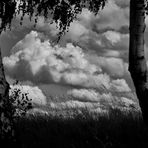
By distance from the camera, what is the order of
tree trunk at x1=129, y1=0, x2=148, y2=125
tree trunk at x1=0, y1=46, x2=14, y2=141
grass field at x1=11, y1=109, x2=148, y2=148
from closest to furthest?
tree trunk at x1=0, y1=46, x2=14, y2=141 → grass field at x1=11, y1=109, x2=148, y2=148 → tree trunk at x1=129, y1=0, x2=148, y2=125

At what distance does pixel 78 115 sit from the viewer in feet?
24.4

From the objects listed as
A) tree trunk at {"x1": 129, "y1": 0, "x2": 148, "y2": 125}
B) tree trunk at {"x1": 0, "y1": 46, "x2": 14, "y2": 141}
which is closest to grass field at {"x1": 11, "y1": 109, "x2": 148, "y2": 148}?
tree trunk at {"x1": 0, "y1": 46, "x2": 14, "y2": 141}

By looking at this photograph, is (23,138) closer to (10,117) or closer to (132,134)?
(10,117)

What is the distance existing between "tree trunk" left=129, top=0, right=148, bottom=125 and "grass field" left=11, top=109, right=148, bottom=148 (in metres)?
0.54

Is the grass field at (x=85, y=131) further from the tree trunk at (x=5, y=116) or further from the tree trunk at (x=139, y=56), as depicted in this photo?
the tree trunk at (x=139, y=56)

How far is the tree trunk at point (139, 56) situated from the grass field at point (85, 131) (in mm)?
536

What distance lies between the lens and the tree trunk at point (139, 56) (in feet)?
21.1

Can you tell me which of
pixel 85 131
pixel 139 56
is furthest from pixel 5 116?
pixel 139 56

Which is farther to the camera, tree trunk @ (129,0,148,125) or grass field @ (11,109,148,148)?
tree trunk @ (129,0,148,125)

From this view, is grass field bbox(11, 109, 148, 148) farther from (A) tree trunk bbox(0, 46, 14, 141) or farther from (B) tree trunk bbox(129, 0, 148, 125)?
(B) tree trunk bbox(129, 0, 148, 125)

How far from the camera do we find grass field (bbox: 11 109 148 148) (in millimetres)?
5555

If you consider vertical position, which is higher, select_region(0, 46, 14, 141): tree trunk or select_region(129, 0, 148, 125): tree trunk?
select_region(129, 0, 148, 125): tree trunk

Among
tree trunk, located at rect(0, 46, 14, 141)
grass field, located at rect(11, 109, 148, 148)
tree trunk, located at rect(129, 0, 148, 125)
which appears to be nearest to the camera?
tree trunk, located at rect(0, 46, 14, 141)

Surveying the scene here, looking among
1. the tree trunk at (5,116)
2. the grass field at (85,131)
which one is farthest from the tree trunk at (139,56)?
the tree trunk at (5,116)
